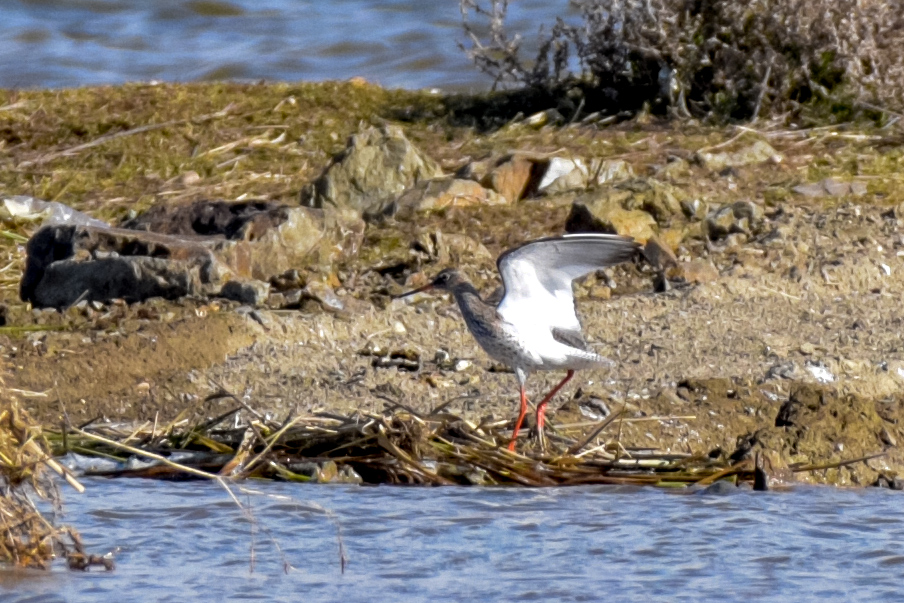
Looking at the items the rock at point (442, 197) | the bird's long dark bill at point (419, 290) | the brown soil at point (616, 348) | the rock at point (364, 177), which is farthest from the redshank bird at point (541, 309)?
the rock at point (364, 177)

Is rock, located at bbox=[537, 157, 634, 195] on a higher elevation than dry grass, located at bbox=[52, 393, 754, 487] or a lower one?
higher

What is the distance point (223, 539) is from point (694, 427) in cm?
198

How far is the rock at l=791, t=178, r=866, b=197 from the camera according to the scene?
340 inches

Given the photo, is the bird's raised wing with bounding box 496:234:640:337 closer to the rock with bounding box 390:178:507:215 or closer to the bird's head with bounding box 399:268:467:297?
the bird's head with bounding box 399:268:467:297

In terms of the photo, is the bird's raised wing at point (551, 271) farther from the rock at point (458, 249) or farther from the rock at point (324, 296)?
the rock at point (458, 249)

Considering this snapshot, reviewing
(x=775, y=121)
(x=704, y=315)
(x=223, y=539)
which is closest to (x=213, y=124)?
(x=775, y=121)

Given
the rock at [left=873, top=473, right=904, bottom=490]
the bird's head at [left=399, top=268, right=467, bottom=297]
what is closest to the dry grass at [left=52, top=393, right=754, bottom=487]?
the rock at [left=873, top=473, right=904, bottom=490]

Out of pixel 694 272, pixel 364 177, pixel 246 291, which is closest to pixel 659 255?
pixel 694 272

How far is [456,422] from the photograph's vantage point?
18.4 feet

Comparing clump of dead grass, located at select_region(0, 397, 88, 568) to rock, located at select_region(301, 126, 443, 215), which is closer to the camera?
clump of dead grass, located at select_region(0, 397, 88, 568)

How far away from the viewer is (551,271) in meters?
6.09

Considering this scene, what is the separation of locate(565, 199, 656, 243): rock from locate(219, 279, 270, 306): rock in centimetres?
174

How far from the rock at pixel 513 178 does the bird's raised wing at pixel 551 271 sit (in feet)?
8.71

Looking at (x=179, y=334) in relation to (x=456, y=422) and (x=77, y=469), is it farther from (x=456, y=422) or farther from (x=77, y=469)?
(x=456, y=422)
